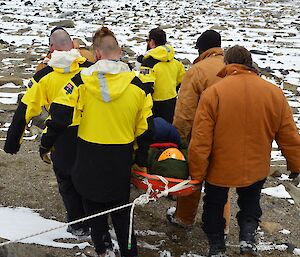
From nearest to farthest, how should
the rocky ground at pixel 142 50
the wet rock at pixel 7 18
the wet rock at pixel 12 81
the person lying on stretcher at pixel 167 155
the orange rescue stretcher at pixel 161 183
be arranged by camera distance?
the orange rescue stretcher at pixel 161 183 < the person lying on stretcher at pixel 167 155 < the rocky ground at pixel 142 50 < the wet rock at pixel 12 81 < the wet rock at pixel 7 18

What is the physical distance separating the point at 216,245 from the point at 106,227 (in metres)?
0.93

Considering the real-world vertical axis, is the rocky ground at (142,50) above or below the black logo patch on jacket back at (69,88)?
below

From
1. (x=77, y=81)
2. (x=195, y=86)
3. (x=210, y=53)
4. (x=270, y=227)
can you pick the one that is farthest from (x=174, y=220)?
(x=77, y=81)

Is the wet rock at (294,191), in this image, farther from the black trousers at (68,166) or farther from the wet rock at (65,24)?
the wet rock at (65,24)

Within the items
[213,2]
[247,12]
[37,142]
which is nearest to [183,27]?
[247,12]

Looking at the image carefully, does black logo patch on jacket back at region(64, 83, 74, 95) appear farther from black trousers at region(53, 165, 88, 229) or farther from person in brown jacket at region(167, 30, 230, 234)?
person in brown jacket at region(167, 30, 230, 234)

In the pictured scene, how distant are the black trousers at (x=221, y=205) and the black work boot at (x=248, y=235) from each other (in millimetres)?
21

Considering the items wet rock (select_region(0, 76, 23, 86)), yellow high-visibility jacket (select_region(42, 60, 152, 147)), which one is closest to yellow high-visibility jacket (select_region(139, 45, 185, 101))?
yellow high-visibility jacket (select_region(42, 60, 152, 147))

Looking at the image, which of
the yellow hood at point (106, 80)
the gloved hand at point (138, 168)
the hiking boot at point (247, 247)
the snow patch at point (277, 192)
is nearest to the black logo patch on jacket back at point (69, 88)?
the yellow hood at point (106, 80)

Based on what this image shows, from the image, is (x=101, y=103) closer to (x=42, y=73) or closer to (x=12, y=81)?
(x=42, y=73)

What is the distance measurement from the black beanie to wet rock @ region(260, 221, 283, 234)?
1927 mm

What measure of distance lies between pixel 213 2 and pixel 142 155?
2736 centimetres

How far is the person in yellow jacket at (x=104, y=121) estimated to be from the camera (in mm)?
3361

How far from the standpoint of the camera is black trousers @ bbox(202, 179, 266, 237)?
3863 millimetres
